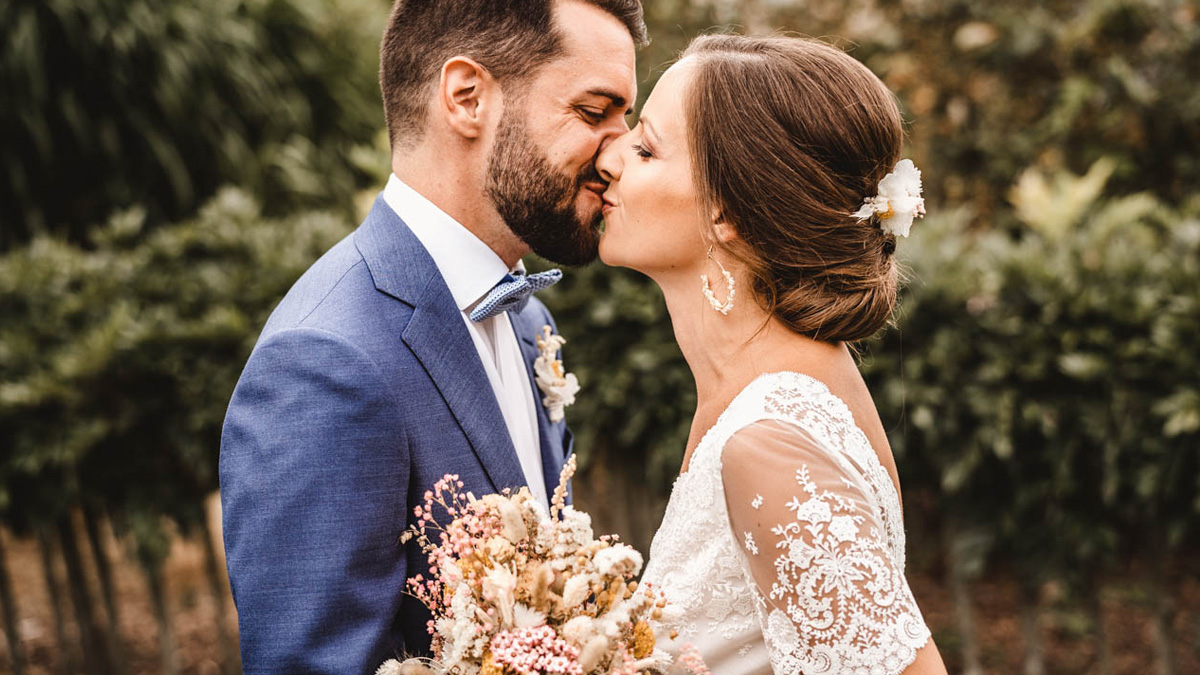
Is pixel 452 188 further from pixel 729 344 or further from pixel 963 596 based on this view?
pixel 963 596

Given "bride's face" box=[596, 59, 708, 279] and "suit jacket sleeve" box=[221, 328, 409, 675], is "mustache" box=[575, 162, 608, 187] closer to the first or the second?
"bride's face" box=[596, 59, 708, 279]

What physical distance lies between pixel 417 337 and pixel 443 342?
69mm

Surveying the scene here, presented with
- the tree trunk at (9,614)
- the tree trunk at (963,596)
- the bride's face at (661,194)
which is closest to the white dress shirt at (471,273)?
the bride's face at (661,194)

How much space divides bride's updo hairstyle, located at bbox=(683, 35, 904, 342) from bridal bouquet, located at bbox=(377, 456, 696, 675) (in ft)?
2.66

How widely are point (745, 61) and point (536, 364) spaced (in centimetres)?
101

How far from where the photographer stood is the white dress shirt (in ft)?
7.50

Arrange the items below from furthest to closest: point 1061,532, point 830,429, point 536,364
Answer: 1. point 1061,532
2. point 536,364
3. point 830,429

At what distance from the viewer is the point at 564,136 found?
2.36 m

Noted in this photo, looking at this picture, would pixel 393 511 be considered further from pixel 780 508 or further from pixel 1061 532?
pixel 1061 532

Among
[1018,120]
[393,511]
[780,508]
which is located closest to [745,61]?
[780,508]

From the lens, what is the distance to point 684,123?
2.20 meters

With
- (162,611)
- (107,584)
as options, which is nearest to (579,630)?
(162,611)

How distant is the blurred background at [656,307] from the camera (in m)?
3.54

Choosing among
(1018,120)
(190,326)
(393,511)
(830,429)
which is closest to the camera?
(393,511)
